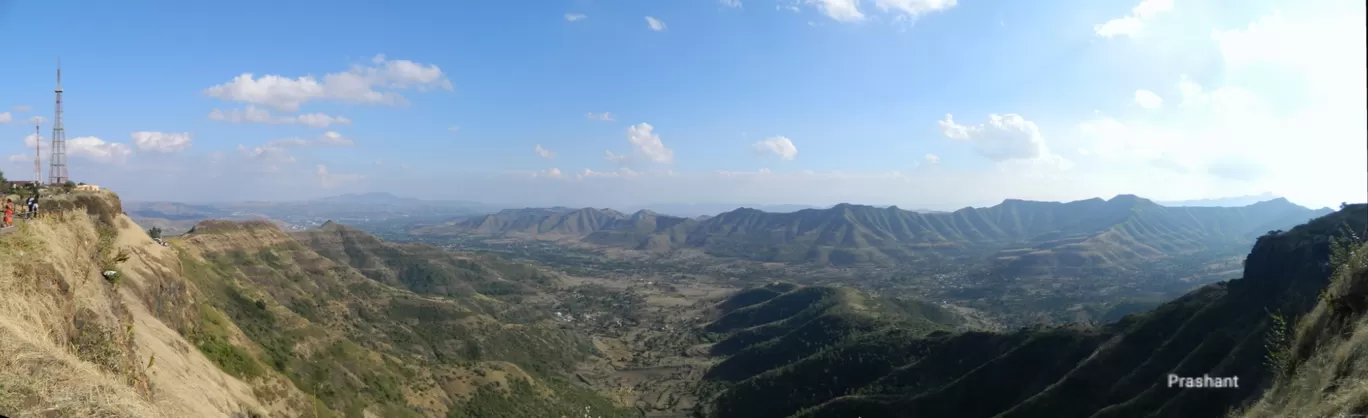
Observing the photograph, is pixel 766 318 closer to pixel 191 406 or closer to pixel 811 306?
pixel 811 306

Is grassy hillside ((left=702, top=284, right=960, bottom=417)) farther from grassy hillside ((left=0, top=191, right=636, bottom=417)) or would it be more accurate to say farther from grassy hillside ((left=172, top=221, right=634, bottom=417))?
grassy hillside ((left=172, top=221, right=634, bottom=417))

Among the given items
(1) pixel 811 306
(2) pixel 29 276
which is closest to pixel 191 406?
(2) pixel 29 276

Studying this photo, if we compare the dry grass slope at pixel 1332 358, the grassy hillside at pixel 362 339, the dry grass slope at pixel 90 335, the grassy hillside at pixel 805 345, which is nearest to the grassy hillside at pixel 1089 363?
the grassy hillside at pixel 805 345

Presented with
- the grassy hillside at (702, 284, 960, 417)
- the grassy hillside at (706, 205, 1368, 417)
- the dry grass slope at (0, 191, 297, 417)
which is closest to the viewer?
the dry grass slope at (0, 191, 297, 417)

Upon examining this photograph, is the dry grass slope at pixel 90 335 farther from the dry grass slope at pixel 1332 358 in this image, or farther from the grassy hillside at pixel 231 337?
the dry grass slope at pixel 1332 358

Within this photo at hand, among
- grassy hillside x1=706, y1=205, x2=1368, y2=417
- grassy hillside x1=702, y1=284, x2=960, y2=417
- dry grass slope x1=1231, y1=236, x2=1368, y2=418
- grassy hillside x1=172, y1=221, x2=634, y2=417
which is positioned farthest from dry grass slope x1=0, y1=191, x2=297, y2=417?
grassy hillside x1=702, y1=284, x2=960, y2=417

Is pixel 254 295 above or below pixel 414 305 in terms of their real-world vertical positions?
above

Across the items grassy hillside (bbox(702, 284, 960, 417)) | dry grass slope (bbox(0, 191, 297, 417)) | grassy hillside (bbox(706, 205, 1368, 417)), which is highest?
dry grass slope (bbox(0, 191, 297, 417))

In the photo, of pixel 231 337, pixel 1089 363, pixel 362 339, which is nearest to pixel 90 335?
pixel 231 337
